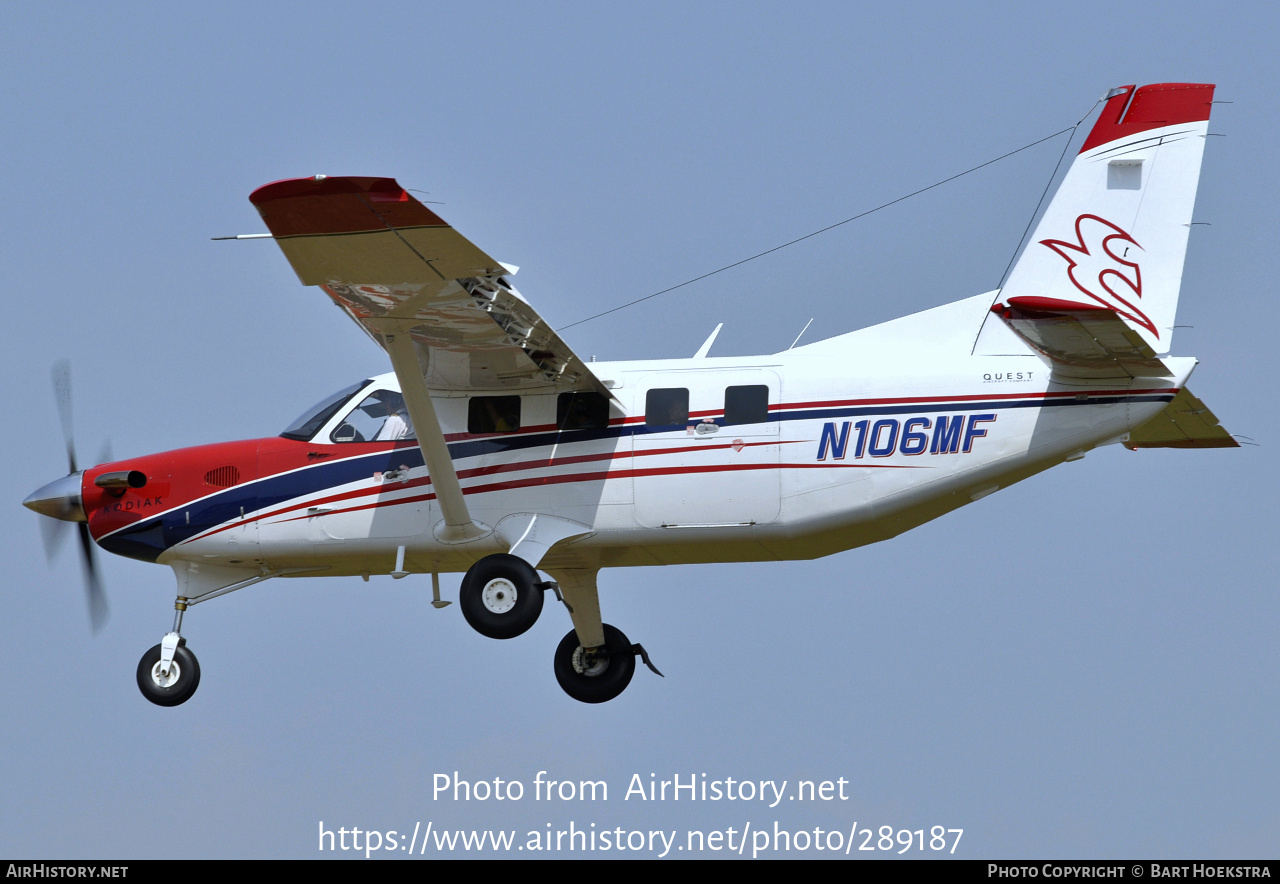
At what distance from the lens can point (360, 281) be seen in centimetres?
1422

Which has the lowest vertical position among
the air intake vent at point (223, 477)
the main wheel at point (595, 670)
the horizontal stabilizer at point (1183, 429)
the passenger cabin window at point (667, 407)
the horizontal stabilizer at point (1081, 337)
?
the main wheel at point (595, 670)

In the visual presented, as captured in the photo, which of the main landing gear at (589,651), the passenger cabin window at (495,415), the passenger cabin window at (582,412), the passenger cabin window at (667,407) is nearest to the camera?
the passenger cabin window at (667,407)

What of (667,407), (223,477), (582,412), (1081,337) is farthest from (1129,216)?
(223,477)

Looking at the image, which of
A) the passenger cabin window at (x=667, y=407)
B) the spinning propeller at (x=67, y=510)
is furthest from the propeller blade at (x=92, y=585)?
the passenger cabin window at (x=667, y=407)

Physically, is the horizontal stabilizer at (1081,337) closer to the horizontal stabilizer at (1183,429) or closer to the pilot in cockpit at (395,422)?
the horizontal stabilizer at (1183,429)

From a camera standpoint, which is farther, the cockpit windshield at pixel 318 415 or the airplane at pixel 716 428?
the cockpit windshield at pixel 318 415

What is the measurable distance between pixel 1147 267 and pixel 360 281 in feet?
24.6

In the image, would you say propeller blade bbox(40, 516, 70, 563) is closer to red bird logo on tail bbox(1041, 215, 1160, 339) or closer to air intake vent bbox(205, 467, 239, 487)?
air intake vent bbox(205, 467, 239, 487)

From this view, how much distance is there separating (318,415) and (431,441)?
6.44ft

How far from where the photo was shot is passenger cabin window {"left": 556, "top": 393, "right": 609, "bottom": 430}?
16328mm

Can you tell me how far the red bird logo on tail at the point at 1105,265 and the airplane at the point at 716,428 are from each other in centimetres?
2

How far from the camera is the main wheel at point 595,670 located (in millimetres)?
18266

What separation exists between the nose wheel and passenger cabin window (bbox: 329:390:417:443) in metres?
2.85

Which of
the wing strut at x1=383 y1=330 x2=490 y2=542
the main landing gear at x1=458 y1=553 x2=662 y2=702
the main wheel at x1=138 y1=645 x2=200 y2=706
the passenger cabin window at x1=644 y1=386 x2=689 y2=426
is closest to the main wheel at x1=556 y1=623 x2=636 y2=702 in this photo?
the main landing gear at x1=458 y1=553 x2=662 y2=702
